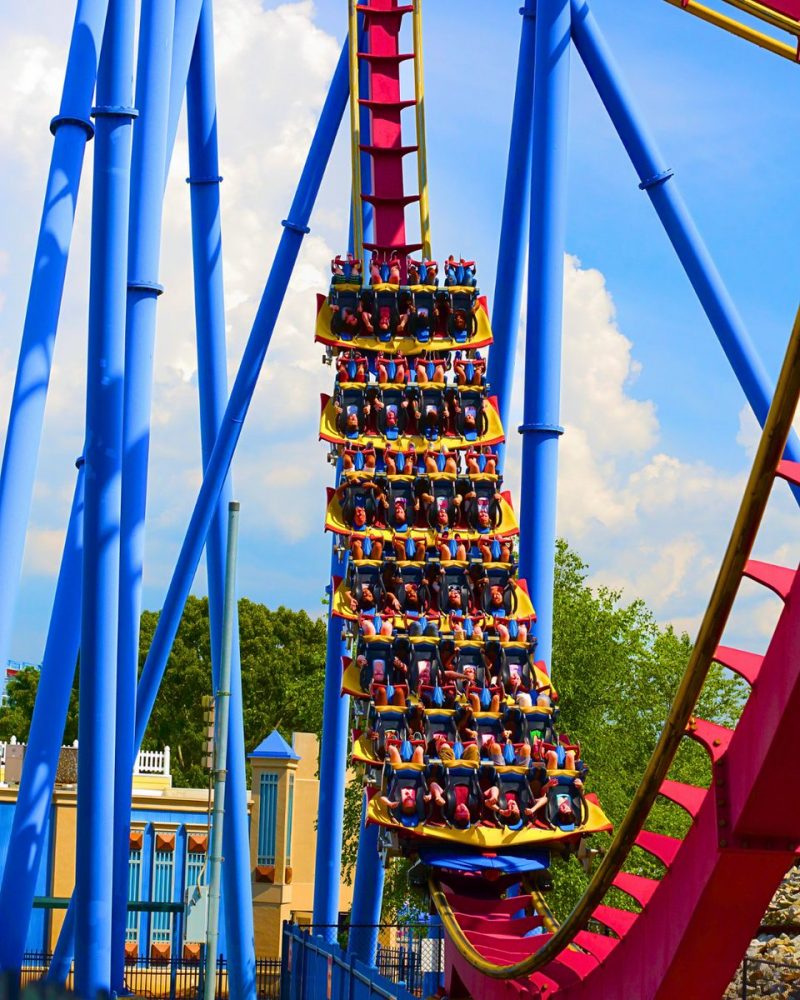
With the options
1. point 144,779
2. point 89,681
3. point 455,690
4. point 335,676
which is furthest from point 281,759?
point 89,681

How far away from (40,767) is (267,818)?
1214 centimetres

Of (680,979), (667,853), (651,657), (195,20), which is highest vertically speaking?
(195,20)

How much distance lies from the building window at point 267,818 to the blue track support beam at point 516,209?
9.16 metres

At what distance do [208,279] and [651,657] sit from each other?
11966 mm

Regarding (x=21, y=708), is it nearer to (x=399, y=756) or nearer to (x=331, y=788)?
(x=331, y=788)

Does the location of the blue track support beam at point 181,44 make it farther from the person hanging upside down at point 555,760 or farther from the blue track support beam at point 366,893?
the blue track support beam at point 366,893

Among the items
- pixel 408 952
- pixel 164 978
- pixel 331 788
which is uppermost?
pixel 331 788

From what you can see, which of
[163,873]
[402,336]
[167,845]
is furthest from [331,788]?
[163,873]

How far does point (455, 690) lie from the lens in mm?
9852

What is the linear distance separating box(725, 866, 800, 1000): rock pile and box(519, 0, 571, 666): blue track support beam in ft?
8.57

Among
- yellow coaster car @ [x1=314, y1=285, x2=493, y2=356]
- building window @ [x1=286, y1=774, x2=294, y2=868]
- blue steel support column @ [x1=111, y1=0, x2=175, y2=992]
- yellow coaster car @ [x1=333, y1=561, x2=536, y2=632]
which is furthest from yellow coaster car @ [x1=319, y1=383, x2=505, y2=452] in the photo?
building window @ [x1=286, y1=774, x2=294, y2=868]

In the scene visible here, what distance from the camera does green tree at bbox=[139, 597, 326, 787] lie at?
112 ft

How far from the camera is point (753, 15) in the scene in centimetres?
604

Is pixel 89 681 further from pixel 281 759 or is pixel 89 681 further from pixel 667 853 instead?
pixel 281 759
